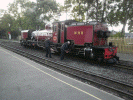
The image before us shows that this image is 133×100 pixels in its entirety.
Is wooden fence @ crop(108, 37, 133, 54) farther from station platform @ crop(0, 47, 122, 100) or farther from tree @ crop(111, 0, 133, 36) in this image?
station platform @ crop(0, 47, 122, 100)

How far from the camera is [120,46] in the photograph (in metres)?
15.6

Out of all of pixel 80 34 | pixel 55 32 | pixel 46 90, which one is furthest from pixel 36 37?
pixel 46 90

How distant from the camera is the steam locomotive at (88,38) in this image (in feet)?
31.6

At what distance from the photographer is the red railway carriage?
31.6 ft

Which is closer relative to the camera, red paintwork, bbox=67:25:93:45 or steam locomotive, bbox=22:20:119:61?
steam locomotive, bbox=22:20:119:61

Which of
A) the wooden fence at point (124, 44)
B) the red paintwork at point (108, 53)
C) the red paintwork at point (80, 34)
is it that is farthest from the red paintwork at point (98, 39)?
the wooden fence at point (124, 44)

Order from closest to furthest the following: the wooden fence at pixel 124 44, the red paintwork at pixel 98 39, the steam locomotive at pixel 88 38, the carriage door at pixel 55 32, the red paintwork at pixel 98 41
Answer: the steam locomotive at pixel 88 38, the red paintwork at pixel 98 39, the red paintwork at pixel 98 41, the carriage door at pixel 55 32, the wooden fence at pixel 124 44

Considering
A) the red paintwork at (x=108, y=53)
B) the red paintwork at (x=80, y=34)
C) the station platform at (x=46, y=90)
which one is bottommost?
the station platform at (x=46, y=90)

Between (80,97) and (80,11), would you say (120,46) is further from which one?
(80,97)

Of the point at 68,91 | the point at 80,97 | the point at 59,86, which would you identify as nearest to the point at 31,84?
the point at 59,86

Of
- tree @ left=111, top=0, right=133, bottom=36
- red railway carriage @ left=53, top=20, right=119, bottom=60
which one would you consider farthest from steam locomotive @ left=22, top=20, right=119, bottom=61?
tree @ left=111, top=0, right=133, bottom=36

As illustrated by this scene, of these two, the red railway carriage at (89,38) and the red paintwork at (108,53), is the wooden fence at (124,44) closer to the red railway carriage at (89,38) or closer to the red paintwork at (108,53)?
the red railway carriage at (89,38)

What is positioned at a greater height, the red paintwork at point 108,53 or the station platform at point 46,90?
the red paintwork at point 108,53

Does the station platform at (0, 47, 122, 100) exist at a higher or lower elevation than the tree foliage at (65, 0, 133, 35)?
lower
